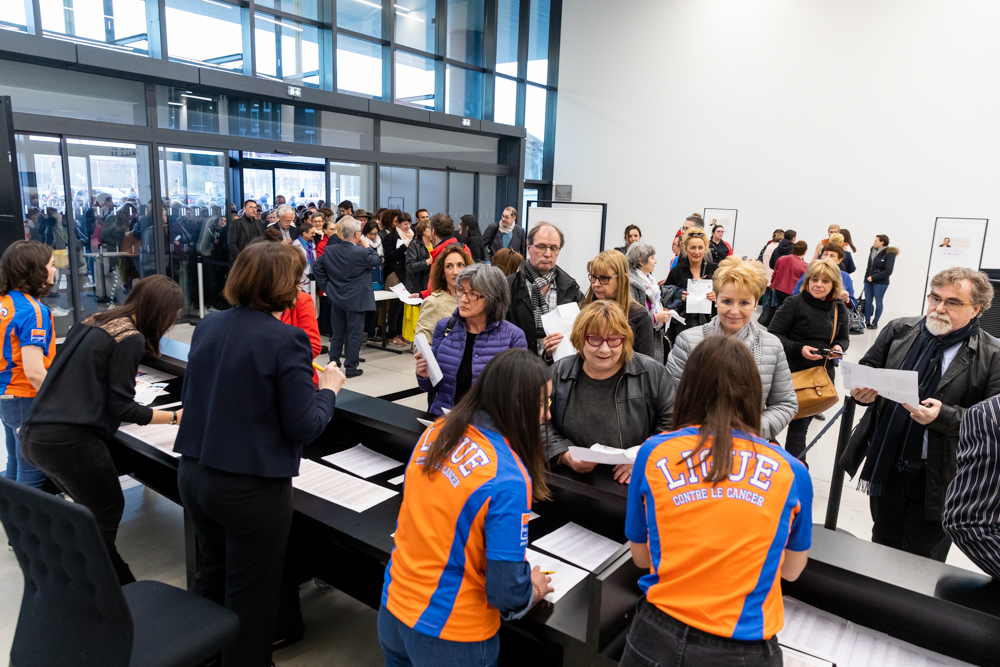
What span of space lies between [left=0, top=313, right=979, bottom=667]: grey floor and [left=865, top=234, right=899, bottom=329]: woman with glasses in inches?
280

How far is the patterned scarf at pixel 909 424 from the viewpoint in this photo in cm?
264

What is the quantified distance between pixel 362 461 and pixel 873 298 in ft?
36.0

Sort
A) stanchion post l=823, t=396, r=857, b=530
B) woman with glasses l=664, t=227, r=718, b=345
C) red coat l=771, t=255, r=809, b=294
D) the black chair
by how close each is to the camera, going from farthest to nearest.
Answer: red coat l=771, t=255, r=809, b=294 → woman with glasses l=664, t=227, r=718, b=345 → stanchion post l=823, t=396, r=857, b=530 → the black chair

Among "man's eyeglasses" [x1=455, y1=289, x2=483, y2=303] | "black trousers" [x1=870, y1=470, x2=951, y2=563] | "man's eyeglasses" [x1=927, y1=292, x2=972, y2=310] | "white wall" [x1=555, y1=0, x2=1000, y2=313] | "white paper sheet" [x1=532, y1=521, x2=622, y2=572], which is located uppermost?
"white wall" [x1=555, y1=0, x2=1000, y2=313]

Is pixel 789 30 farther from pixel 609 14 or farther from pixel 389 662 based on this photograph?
pixel 389 662

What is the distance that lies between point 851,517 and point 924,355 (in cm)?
163

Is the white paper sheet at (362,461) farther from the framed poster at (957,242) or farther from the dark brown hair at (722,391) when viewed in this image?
the framed poster at (957,242)

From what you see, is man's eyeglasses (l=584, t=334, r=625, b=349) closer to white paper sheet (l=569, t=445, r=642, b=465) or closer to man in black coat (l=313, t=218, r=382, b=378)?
white paper sheet (l=569, t=445, r=642, b=465)

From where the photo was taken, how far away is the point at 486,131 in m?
13.1

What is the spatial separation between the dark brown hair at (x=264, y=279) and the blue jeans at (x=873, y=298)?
1151 centimetres

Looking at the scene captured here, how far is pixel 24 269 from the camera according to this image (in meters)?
3.00

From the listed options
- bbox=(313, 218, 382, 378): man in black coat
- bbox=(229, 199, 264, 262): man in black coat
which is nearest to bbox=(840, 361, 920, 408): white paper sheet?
bbox=(313, 218, 382, 378): man in black coat

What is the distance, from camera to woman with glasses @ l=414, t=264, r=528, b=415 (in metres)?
3.02

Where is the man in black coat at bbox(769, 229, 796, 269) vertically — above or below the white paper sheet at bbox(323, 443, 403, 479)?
above
